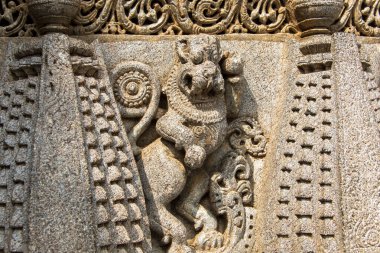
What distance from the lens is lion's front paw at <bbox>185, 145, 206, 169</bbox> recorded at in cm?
533

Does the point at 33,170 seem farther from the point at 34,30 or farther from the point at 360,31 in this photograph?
the point at 360,31

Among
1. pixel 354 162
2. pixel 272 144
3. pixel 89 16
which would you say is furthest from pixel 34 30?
pixel 354 162

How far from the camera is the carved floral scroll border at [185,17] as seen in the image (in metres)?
5.35

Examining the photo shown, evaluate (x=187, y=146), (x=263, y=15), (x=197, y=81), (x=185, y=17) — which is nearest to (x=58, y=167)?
(x=187, y=146)

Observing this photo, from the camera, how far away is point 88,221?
15.7 ft

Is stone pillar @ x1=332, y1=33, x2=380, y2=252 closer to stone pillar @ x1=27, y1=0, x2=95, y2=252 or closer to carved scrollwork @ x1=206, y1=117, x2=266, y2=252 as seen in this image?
carved scrollwork @ x1=206, y1=117, x2=266, y2=252

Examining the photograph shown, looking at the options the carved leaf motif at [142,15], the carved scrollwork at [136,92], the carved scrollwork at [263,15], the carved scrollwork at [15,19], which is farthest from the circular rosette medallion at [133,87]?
the carved scrollwork at [263,15]

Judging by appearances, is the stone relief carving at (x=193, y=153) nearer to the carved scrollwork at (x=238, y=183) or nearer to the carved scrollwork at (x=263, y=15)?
the carved scrollwork at (x=238, y=183)

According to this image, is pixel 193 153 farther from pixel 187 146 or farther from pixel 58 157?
pixel 58 157

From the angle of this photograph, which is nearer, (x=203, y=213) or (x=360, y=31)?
(x=203, y=213)

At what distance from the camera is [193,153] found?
5.33 metres

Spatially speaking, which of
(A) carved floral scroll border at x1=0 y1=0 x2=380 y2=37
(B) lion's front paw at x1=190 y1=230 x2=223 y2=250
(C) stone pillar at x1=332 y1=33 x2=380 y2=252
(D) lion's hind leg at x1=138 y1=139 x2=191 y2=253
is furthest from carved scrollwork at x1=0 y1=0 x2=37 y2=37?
(C) stone pillar at x1=332 y1=33 x2=380 y2=252

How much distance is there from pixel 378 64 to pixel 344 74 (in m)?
0.57

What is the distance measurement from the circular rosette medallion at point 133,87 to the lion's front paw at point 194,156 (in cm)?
43
